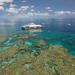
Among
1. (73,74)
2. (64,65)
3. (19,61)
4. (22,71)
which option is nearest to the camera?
(73,74)

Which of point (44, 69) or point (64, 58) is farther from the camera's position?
point (64, 58)

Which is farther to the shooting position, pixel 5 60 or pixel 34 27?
pixel 34 27

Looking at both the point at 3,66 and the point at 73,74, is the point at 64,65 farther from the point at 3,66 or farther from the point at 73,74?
the point at 3,66

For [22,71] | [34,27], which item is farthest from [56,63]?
[34,27]

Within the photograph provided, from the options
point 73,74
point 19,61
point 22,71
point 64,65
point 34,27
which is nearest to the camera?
point 73,74

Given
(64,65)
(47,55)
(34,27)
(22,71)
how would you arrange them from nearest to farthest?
(22,71)
(64,65)
(47,55)
(34,27)

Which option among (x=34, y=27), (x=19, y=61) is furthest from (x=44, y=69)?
(x=34, y=27)

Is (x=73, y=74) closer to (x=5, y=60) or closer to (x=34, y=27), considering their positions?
(x=5, y=60)

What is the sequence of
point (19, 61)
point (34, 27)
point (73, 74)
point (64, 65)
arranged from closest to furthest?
point (73, 74)
point (64, 65)
point (19, 61)
point (34, 27)
